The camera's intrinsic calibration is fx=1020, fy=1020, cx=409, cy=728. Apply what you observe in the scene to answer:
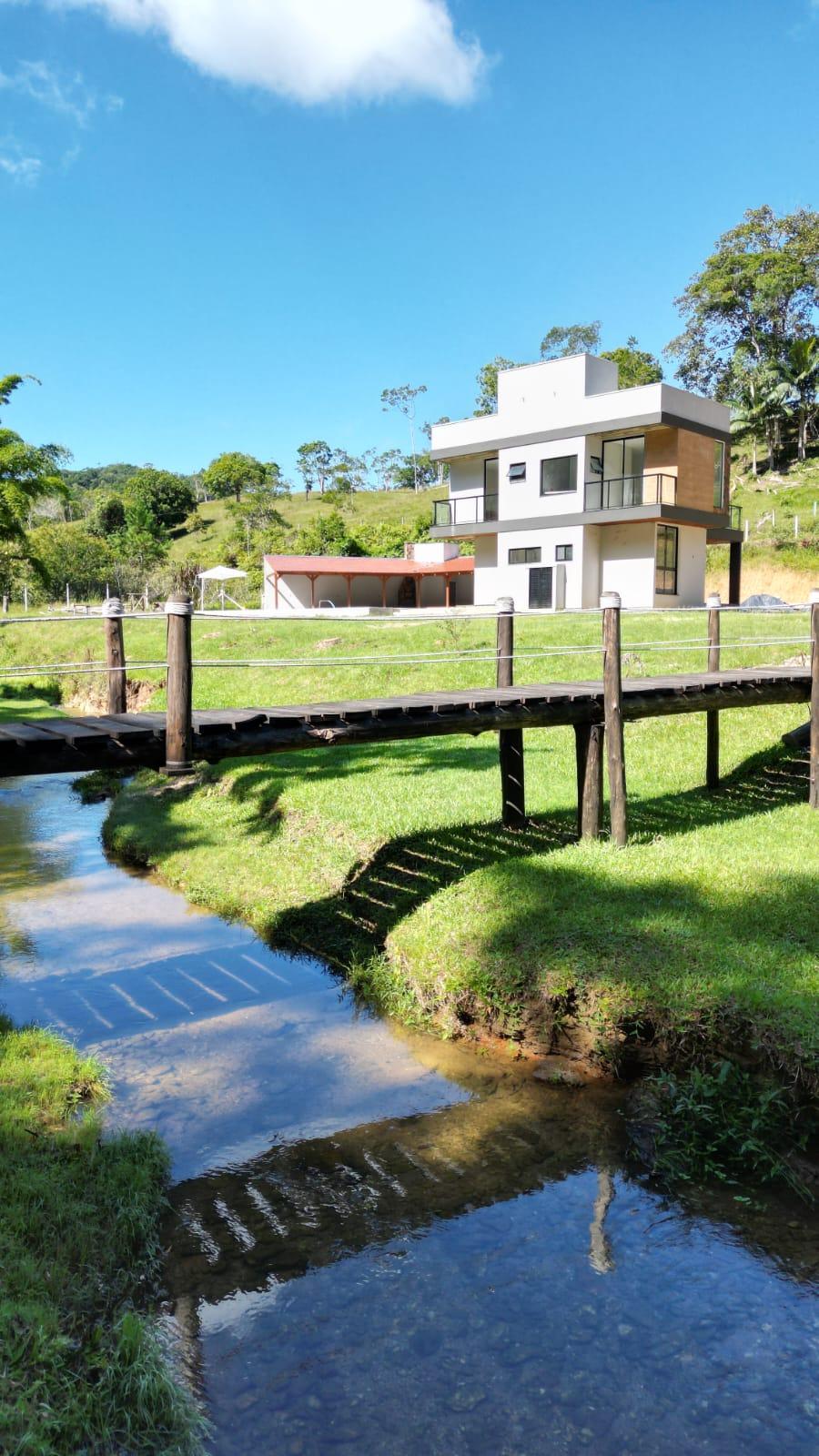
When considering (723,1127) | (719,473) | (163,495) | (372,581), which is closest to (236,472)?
(163,495)

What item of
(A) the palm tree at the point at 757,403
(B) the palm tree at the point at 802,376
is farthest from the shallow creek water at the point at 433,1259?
(A) the palm tree at the point at 757,403

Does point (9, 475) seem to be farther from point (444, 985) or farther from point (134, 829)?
point (444, 985)

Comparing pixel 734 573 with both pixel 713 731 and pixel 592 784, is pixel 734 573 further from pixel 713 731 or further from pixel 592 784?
pixel 592 784

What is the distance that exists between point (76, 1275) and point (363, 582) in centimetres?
4456

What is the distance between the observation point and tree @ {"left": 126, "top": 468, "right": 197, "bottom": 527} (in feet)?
287

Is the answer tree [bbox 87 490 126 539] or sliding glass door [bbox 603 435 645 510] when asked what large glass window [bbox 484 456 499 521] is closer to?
sliding glass door [bbox 603 435 645 510]

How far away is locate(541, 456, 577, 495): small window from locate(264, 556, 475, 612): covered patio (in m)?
11.1

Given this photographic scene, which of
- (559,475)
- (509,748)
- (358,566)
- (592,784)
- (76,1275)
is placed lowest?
(76,1275)

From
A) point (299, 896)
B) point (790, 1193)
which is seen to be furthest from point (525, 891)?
point (790, 1193)

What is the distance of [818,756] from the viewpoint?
11.6 m

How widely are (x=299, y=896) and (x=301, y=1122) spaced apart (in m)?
4.17

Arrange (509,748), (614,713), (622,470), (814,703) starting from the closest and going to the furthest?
(614,713) < (509,748) < (814,703) < (622,470)

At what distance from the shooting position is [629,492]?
30922mm

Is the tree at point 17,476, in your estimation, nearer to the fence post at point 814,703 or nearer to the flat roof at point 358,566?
the flat roof at point 358,566
